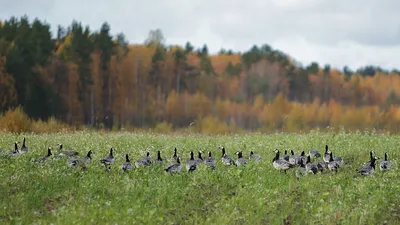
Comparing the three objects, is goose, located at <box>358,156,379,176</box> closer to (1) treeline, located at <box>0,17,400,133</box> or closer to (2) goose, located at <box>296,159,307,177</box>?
(2) goose, located at <box>296,159,307,177</box>

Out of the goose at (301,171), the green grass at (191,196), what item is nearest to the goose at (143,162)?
the green grass at (191,196)

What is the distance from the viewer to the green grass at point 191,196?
53.4ft

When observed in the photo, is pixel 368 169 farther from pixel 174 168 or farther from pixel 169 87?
pixel 169 87

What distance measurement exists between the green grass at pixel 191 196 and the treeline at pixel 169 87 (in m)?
26.3

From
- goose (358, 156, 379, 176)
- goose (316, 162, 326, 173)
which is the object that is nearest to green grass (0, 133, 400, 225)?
goose (358, 156, 379, 176)

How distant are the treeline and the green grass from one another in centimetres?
2625

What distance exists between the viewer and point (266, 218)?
54.4 feet

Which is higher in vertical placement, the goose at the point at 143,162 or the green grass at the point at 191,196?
the goose at the point at 143,162

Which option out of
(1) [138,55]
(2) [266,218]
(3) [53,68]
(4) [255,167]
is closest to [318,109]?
(1) [138,55]

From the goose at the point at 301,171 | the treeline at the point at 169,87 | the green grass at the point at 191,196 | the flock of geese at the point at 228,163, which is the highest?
the treeline at the point at 169,87

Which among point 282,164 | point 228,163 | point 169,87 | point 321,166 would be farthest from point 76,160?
point 169,87

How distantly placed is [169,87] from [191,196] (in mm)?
42953

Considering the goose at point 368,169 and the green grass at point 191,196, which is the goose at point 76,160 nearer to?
the green grass at point 191,196

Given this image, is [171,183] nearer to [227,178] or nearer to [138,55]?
[227,178]
